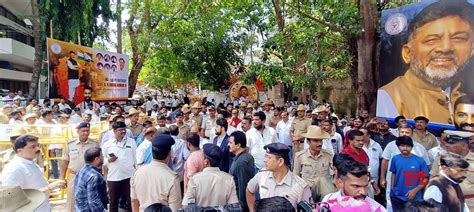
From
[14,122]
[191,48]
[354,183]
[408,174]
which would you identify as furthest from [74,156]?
[191,48]

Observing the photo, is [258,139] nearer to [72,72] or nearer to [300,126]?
[300,126]

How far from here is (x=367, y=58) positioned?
10047mm

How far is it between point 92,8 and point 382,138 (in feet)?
55.6

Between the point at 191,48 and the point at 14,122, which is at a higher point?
the point at 191,48

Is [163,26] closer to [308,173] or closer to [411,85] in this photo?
[411,85]

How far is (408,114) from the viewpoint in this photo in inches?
398

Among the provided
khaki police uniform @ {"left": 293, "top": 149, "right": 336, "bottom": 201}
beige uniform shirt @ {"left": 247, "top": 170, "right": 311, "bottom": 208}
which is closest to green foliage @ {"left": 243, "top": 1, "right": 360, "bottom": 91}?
khaki police uniform @ {"left": 293, "top": 149, "right": 336, "bottom": 201}

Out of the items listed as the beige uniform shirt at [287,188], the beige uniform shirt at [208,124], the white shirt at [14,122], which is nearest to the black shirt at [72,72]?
the white shirt at [14,122]

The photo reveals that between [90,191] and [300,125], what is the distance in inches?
193

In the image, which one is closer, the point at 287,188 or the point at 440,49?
the point at 287,188

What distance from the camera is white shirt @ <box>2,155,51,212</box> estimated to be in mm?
3975

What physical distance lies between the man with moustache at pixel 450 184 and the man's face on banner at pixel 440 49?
6.28 metres

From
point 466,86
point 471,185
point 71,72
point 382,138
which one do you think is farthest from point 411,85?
point 71,72

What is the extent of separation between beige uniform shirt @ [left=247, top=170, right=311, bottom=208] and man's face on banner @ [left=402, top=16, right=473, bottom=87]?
282 inches
